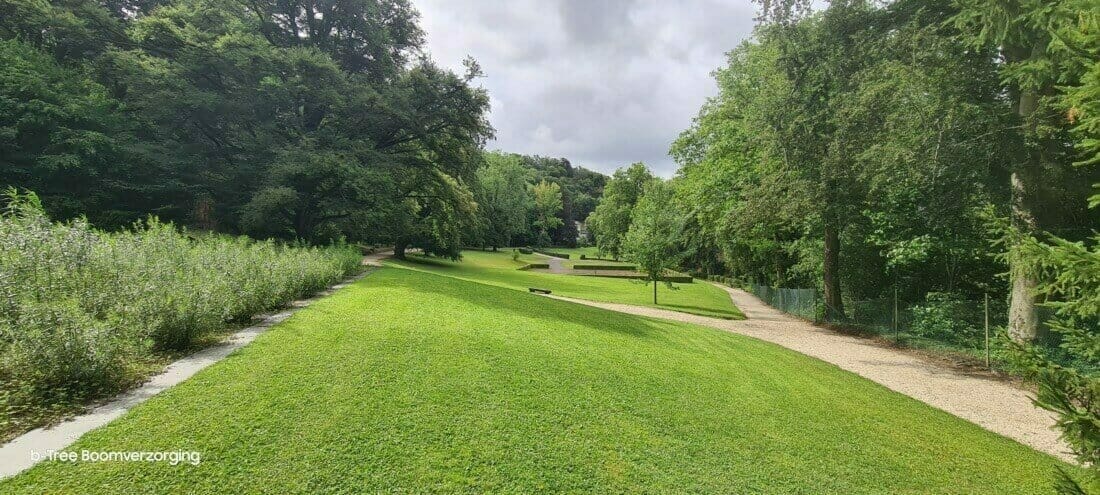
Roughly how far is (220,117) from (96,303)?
69.3 feet

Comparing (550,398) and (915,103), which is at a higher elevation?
(915,103)

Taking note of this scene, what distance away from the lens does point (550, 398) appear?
4.61 meters

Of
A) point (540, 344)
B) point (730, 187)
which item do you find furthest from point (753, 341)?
point (730, 187)

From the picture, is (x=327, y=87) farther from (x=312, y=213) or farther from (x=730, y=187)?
(x=730, y=187)

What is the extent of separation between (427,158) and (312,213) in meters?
7.01

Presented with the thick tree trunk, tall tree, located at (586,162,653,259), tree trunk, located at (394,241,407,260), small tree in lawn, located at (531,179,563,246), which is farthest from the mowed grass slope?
small tree in lawn, located at (531,179,563,246)

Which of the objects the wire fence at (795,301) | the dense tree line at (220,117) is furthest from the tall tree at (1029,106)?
the dense tree line at (220,117)

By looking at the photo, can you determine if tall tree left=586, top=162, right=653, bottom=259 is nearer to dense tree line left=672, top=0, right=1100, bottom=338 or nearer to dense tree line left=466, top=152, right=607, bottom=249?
dense tree line left=466, top=152, right=607, bottom=249

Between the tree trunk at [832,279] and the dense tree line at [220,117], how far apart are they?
17686 millimetres

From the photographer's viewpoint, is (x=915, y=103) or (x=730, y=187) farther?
(x=730, y=187)

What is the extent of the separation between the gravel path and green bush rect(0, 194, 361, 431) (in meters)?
7.62

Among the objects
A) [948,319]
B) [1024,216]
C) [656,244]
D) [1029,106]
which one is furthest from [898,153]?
[656,244]

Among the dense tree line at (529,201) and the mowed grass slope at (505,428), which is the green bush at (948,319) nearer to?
the mowed grass slope at (505,428)

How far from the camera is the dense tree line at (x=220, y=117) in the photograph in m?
17.5
